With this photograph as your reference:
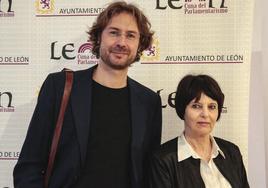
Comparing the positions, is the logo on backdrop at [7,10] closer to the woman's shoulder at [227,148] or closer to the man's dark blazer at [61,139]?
the man's dark blazer at [61,139]

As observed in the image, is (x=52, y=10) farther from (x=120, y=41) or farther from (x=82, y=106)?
(x=82, y=106)

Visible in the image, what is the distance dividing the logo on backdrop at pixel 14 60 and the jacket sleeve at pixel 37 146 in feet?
2.48

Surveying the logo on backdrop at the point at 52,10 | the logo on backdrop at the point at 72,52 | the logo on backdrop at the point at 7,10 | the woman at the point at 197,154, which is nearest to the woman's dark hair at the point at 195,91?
the woman at the point at 197,154

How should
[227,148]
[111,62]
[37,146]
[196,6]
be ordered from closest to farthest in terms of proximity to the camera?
[37,146] → [111,62] → [227,148] → [196,6]

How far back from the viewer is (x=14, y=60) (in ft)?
7.47

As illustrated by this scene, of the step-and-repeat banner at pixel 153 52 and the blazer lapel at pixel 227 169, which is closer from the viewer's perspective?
the blazer lapel at pixel 227 169

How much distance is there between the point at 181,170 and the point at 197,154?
12 cm

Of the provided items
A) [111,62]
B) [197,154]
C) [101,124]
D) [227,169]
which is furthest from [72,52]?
[227,169]

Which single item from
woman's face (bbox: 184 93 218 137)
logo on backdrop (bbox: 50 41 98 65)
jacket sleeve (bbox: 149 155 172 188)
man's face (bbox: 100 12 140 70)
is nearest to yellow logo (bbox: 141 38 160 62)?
logo on backdrop (bbox: 50 41 98 65)

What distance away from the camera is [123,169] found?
1.67 m

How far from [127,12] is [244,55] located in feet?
2.78

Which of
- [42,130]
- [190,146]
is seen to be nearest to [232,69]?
[190,146]

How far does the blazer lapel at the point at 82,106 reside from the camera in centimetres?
158

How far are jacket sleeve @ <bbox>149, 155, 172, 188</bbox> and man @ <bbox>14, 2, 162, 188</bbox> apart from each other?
0.23ft
